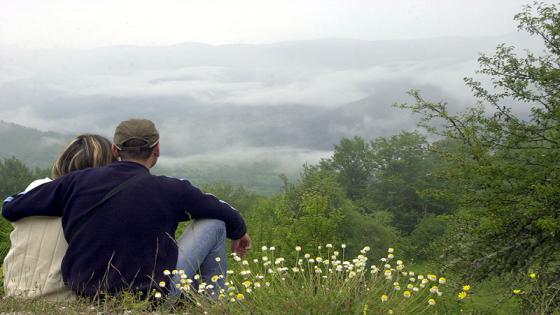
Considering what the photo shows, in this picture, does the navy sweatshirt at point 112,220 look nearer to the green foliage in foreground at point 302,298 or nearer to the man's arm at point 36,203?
the man's arm at point 36,203

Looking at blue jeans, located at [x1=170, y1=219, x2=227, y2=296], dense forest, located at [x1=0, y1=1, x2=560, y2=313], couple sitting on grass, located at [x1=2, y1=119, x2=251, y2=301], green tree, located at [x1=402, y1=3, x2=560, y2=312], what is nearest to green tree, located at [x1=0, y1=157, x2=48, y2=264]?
dense forest, located at [x1=0, y1=1, x2=560, y2=313]

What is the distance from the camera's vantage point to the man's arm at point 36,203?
380 cm

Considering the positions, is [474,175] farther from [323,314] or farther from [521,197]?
[323,314]

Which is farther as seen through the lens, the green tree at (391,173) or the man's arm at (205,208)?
the green tree at (391,173)

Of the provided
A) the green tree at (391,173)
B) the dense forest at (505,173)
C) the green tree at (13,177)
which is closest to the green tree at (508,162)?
the dense forest at (505,173)

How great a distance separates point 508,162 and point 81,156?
10.7 meters

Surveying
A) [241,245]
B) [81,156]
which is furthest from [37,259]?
[241,245]

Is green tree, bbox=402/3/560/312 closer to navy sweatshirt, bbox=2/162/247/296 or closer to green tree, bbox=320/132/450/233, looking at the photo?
navy sweatshirt, bbox=2/162/247/296

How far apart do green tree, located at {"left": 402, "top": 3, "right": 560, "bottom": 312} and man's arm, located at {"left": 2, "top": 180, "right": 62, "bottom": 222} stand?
9.76 metres

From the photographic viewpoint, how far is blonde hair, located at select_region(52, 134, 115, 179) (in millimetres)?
4102

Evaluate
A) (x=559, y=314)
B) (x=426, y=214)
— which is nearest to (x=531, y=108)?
(x=559, y=314)

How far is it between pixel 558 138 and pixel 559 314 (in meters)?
8.65

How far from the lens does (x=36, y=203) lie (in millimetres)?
3797

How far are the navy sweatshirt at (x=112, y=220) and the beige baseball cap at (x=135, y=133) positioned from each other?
129mm
